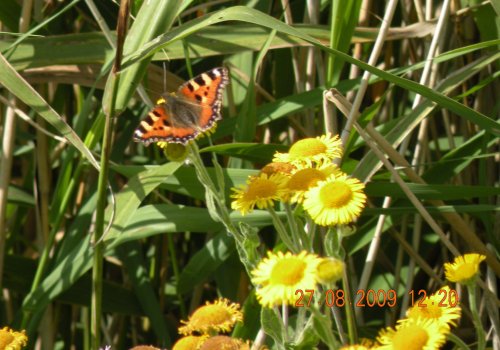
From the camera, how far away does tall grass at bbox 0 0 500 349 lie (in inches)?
54.3

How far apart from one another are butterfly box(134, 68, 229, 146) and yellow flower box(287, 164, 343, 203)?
126 millimetres

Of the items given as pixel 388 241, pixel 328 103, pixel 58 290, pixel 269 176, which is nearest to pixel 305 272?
pixel 269 176

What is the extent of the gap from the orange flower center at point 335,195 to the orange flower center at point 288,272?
136 mm

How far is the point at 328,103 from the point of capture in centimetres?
133

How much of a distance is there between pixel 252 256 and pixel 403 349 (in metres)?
0.21

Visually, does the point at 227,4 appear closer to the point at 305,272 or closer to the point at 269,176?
the point at 269,176

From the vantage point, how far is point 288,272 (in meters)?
0.77

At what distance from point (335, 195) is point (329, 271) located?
0.18m

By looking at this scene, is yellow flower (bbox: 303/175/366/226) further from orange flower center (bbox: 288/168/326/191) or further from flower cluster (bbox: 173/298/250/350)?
flower cluster (bbox: 173/298/250/350)

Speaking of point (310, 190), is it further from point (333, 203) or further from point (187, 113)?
point (187, 113)

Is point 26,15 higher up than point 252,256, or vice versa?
point 26,15

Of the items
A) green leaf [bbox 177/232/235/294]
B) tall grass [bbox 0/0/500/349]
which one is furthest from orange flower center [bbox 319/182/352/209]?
green leaf [bbox 177/232/235/294]

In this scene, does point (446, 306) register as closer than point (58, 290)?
Yes

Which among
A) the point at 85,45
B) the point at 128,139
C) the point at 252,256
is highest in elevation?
the point at 85,45
